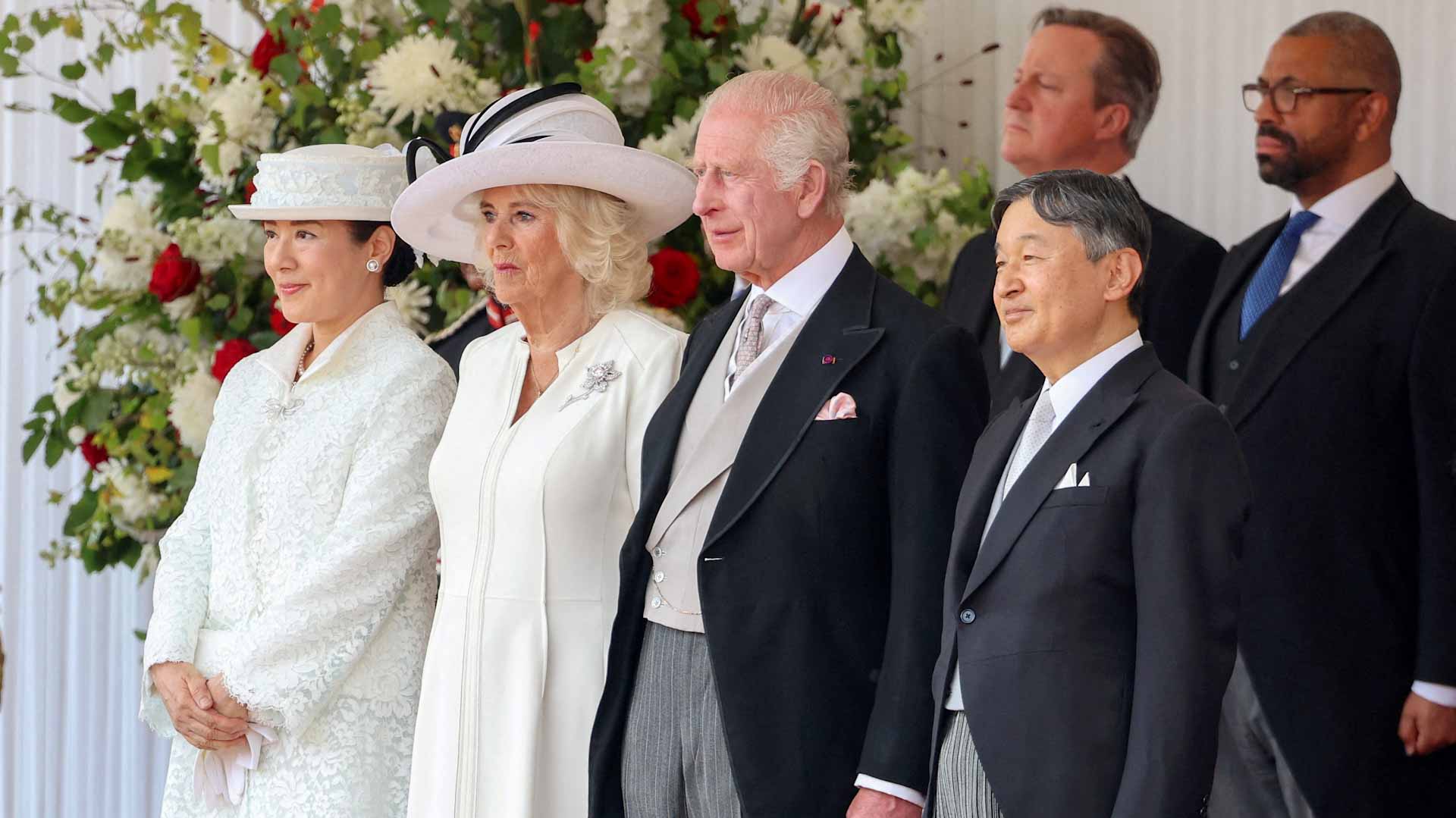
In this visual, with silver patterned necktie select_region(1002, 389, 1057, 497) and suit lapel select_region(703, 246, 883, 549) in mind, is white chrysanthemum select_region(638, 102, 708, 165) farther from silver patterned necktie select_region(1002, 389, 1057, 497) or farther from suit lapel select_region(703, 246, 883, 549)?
silver patterned necktie select_region(1002, 389, 1057, 497)

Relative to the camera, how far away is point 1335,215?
338 centimetres

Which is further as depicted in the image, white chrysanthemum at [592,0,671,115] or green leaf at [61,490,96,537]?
green leaf at [61,490,96,537]

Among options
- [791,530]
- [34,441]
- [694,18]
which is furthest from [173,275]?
[791,530]

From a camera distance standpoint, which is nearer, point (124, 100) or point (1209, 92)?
point (124, 100)

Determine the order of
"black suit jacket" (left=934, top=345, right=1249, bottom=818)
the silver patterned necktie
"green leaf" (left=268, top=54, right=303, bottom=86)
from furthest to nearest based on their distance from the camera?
"green leaf" (left=268, top=54, right=303, bottom=86), the silver patterned necktie, "black suit jacket" (left=934, top=345, right=1249, bottom=818)

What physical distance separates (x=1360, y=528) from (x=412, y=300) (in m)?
1.99

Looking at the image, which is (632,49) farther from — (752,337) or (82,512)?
(82,512)

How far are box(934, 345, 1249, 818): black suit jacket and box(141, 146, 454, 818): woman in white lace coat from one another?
3.67 ft

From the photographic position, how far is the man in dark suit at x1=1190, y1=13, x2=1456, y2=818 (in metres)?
3.07

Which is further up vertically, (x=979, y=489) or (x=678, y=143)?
(x=678, y=143)

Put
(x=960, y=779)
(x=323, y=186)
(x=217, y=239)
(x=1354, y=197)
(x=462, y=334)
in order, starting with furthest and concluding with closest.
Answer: (x=217, y=239) < (x=462, y=334) < (x=1354, y=197) < (x=323, y=186) < (x=960, y=779)

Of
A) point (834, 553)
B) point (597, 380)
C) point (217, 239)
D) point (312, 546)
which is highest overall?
point (217, 239)

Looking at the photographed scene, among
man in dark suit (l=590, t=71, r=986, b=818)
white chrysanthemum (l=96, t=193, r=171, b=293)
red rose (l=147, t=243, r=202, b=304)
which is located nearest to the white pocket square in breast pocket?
man in dark suit (l=590, t=71, r=986, b=818)

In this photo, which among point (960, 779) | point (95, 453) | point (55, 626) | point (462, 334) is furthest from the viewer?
point (55, 626)
